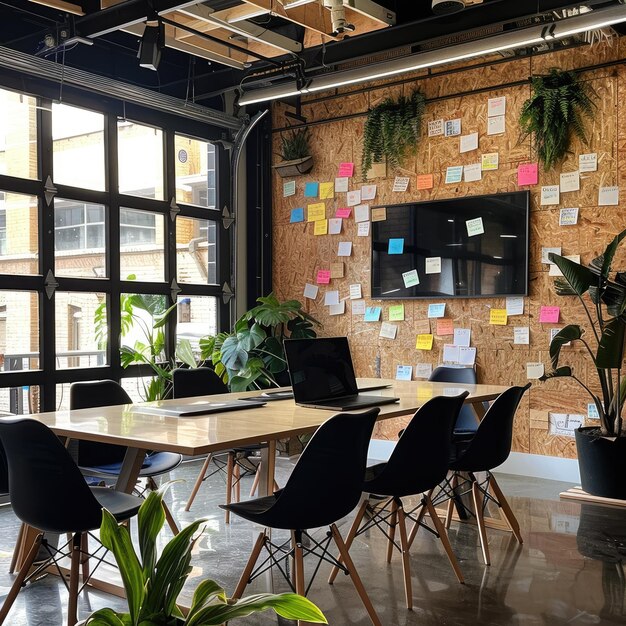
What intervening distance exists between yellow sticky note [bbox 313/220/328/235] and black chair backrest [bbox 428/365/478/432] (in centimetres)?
221

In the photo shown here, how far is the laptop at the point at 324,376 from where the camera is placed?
3.63 m

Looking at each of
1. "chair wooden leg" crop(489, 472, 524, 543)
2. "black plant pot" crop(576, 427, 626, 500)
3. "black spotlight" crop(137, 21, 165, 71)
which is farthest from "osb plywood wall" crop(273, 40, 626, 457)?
"black spotlight" crop(137, 21, 165, 71)

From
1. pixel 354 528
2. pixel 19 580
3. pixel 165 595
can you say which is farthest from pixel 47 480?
pixel 354 528

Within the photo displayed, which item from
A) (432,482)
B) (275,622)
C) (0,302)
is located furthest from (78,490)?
(0,302)

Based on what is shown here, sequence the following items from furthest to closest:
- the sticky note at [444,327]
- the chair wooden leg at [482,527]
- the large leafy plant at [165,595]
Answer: the sticky note at [444,327], the chair wooden leg at [482,527], the large leafy plant at [165,595]

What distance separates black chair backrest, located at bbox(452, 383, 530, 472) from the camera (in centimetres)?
368

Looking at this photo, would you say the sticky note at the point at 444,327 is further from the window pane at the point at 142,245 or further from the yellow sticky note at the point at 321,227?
the window pane at the point at 142,245

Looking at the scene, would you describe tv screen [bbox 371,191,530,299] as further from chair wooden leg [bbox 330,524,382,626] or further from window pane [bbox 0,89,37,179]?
chair wooden leg [bbox 330,524,382,626]

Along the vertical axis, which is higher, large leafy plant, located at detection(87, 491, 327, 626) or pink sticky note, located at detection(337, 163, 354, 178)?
pink sticky note, located at detection(337, 163, 354, 178)

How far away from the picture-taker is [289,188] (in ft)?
23.7

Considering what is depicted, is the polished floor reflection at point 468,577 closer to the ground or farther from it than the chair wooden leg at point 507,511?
closer to the ground

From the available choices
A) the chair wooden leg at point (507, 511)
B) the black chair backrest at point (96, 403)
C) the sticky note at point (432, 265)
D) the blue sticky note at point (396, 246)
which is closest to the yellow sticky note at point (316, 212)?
the blue sticky note at point (396, 246)

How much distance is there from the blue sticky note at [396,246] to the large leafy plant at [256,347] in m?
0.89

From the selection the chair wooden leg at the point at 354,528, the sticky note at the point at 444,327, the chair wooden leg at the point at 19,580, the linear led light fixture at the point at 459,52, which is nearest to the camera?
the chair wooden leg at the point at 19,580
